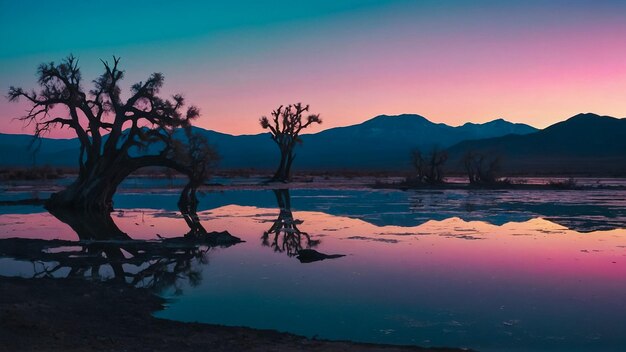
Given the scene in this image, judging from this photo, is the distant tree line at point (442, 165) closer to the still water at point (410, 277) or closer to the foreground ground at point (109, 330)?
the still water at point (410, 277)

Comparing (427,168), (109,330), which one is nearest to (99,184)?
(109,330)

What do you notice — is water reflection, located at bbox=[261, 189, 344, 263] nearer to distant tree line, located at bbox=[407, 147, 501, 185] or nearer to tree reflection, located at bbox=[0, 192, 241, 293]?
tree reflection, located at bbox=[0, 192, 241, 293]

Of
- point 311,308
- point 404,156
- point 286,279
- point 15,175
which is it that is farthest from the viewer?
point 404,156

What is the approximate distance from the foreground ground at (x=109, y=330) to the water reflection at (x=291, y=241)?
200 inches

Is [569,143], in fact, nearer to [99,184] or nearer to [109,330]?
[99,184]

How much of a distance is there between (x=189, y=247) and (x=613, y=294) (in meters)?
10.2

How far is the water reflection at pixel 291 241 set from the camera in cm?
1441

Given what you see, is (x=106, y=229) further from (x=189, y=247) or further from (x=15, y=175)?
(x=15, y=175)

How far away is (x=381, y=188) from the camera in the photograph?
49.2 meters

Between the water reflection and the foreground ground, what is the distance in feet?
16.7

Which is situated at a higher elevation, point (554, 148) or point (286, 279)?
point (554, 148)

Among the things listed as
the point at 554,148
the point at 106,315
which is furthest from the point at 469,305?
the point at 554,148

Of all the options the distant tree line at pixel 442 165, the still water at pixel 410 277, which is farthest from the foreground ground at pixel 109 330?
the distant tree line at pixel 442 165

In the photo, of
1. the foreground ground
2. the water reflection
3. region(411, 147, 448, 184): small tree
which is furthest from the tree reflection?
region(411, 147, 448, 184): small tree
